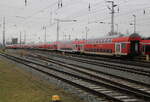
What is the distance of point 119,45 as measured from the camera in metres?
31.0

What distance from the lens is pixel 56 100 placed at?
6250 millimetres

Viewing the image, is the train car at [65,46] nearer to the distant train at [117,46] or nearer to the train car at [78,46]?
the train car at [78,46]

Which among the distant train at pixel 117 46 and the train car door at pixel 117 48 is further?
the train car door at pixel 117 48

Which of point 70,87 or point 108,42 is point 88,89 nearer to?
point 70,87

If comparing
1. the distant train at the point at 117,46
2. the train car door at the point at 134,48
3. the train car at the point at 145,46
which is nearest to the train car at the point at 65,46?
the distant train at the point at 117,46

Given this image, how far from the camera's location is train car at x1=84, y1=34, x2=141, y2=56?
97.3 feet

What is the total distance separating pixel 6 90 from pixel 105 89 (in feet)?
16.3

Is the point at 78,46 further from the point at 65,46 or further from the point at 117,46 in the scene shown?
the point at 117,46

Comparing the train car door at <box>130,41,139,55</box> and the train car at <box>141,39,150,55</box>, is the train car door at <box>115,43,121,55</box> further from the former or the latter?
the train car at <box>141,39,150,55</box>

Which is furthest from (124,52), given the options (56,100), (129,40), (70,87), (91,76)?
(56,100)

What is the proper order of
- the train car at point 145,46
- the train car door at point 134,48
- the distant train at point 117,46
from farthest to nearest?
1. the train car at point 145,46
2. the train car door at point 134,48
3. the distant train at point 117,46

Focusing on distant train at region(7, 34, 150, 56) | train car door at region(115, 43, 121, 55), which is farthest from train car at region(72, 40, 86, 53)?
train car door at region(115, 43, 121, 55)

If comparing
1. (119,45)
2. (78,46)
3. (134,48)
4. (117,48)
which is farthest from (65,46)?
(134,48)

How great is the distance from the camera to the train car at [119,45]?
2966 centimetres
